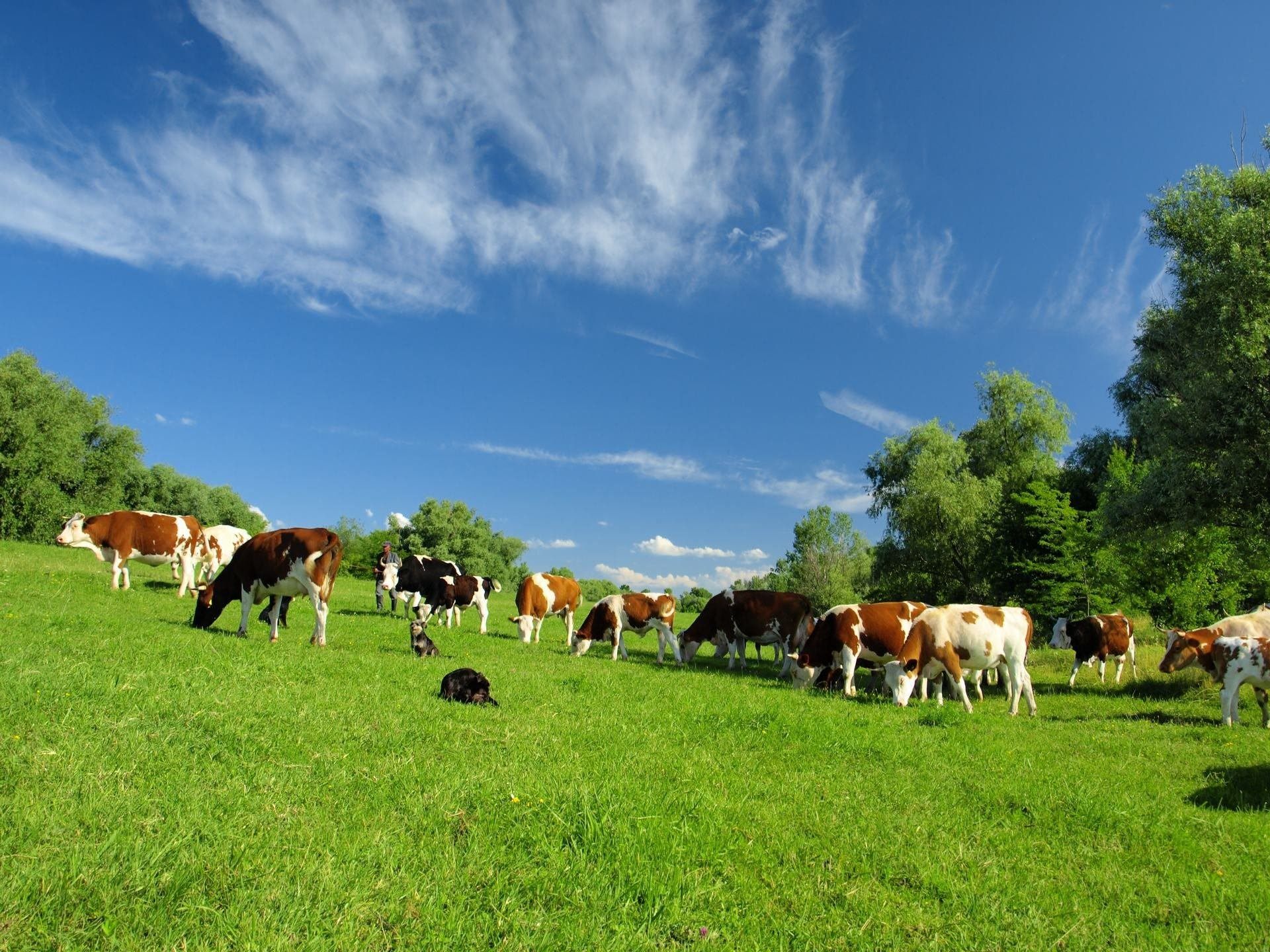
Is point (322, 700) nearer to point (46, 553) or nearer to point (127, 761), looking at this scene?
point (127, 761)

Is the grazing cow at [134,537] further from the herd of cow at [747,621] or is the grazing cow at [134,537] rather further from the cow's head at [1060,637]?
the cow's head at [1060,637]

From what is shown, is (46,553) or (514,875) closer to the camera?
(514,875)

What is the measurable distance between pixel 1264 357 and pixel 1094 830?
16.0 meters

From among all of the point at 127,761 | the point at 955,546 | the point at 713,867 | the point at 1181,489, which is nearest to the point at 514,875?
the point at 713,867

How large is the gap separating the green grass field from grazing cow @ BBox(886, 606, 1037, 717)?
3806 millimetres

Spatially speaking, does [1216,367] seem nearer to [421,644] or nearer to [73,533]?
[421,644]

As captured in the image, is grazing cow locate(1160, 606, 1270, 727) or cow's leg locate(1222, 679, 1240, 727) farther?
cow's leg locate(1222, 679, 1240, 727)

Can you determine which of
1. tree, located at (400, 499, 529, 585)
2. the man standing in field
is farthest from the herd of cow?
tree, located at (400, 499, 529, 585)

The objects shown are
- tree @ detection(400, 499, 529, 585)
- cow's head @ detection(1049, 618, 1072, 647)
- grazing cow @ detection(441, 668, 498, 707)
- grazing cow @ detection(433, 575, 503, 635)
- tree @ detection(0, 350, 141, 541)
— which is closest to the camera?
grazing cow @ detection(441, 668, 498, 707)

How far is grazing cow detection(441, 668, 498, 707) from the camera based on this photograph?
9016 mm

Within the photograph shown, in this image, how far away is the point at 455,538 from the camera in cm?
7856

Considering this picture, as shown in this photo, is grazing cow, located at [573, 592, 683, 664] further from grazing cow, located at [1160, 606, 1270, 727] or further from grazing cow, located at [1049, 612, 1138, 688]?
grazing cow, located at [1160, 606, 1270, 727]

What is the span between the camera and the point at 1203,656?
15.2 m

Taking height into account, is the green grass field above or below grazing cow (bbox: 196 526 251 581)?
below
